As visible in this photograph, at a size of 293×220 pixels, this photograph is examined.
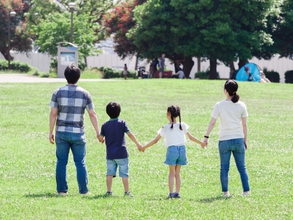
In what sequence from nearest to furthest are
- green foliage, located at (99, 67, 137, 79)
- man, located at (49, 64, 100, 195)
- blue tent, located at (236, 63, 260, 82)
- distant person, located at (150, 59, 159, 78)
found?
man, located at (49, 64, 100, 195), blue tent, located at (236, 63, 260, 82), green foliage, located at (99, 67, 137, 79), distant person, located at (150, 59, 159, 78)

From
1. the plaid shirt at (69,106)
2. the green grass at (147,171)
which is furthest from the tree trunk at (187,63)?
the plaid shirt at (69,106)

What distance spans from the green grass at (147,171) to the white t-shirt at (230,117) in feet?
2.68

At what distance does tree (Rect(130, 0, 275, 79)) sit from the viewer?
44.3 metres

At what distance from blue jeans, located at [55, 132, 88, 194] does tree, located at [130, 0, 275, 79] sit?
3491 cm

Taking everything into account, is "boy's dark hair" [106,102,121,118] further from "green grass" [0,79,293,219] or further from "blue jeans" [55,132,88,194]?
"green grass" [0,79,293,219]

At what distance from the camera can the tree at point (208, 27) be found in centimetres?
4431

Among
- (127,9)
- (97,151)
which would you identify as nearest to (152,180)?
(97,151)

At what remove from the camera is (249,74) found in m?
40.2

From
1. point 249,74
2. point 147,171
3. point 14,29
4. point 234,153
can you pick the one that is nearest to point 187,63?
point 249,74

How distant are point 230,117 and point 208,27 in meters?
36.2

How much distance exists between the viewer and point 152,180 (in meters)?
10.7

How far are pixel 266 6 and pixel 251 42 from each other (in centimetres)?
292

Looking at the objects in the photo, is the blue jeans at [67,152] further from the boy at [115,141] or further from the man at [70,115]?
the boy at [115,141]

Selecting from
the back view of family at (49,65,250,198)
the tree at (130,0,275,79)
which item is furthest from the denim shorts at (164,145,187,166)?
the tree at (130,0,275,79)
